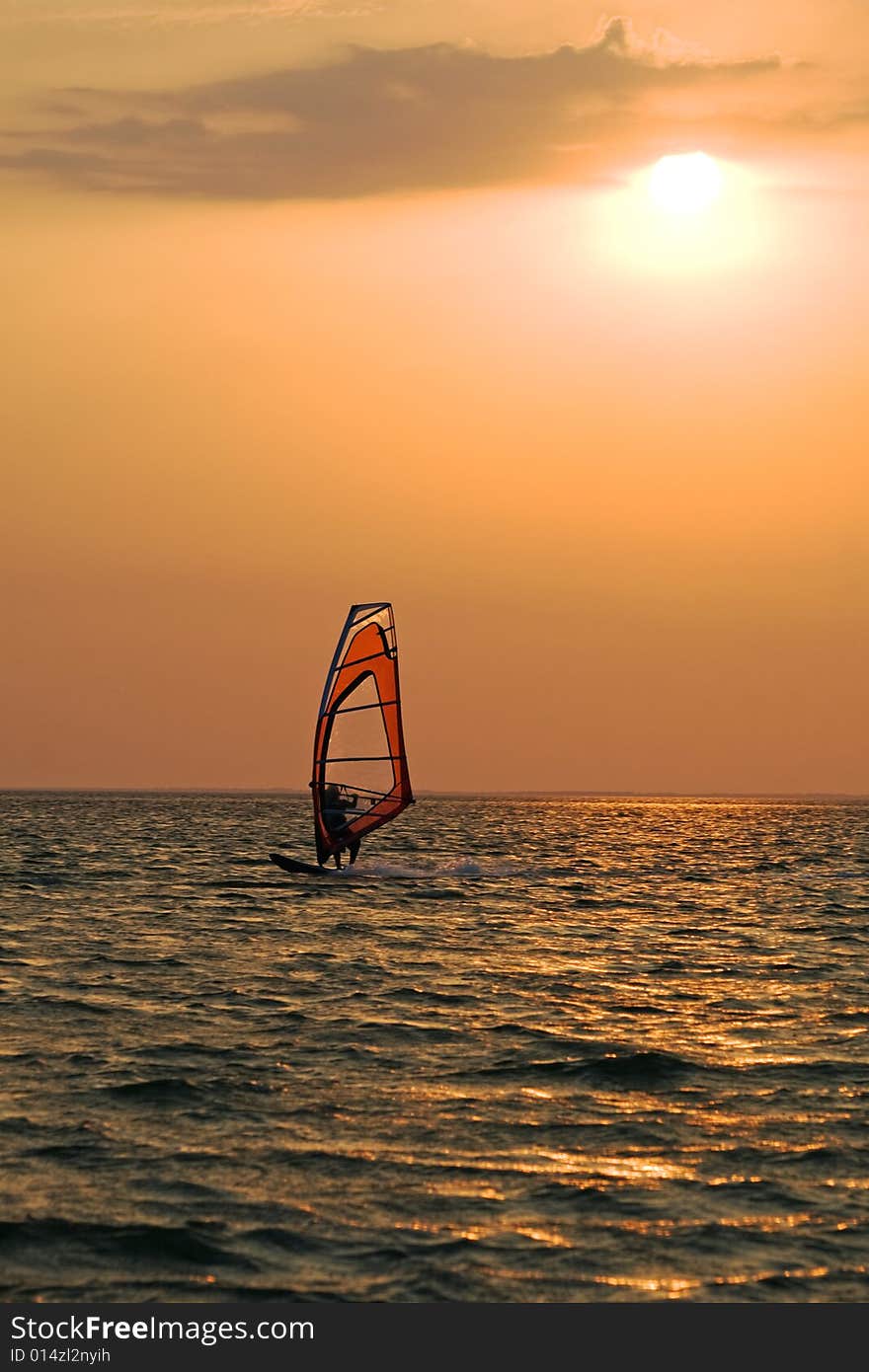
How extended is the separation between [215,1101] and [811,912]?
79.7 feet

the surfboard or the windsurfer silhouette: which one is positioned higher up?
the windsurfer silhouette

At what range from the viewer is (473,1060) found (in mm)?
15789

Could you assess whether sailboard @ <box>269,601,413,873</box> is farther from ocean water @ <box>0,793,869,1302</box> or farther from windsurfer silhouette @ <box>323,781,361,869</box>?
ocean water @ <box>0,793,869,1302</box>

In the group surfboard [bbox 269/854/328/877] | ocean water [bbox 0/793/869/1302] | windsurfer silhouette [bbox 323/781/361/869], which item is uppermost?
windsurfer silhouette [bbox 323/781/361/869]

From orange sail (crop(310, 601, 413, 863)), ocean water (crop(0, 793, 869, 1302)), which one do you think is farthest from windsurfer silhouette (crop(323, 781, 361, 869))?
ocean water (crop(0, 793, 869, 1302))

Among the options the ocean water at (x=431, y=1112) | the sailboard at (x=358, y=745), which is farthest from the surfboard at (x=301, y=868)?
the ocean water at (x=431, y=1112)

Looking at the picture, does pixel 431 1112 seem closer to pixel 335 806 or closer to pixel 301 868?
pixel 335 806

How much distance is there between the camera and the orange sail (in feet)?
131

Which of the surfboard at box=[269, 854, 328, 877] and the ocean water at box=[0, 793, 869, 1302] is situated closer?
the ocean water at box=[0, 793, 869, 1302]

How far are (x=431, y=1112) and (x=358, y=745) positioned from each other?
2767 centimetres

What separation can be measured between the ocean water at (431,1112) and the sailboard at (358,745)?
10624 millimetres

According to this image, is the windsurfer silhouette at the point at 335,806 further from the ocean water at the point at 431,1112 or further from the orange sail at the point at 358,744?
the ocean water at the point at 431,1112

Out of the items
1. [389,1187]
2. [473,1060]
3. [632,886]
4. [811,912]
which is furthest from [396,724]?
[389,1187]

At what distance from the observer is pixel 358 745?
40938mm
